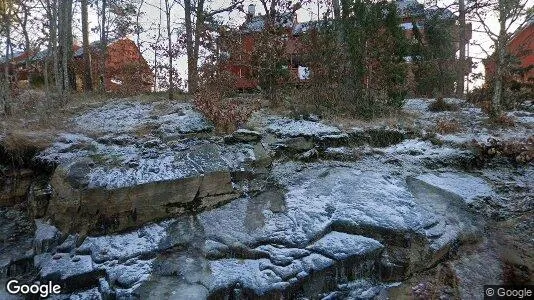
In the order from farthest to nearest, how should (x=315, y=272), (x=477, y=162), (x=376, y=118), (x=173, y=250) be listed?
(x=376, y=118) < (x=477, y=162) < (x=173, y=250) < (x=315, y=272)

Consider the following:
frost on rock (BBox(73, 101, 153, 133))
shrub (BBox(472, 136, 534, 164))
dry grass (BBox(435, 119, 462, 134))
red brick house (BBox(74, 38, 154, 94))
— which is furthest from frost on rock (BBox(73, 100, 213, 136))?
shrub (BBox(472, 136, 534, 164))

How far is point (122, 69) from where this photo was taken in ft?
48.2

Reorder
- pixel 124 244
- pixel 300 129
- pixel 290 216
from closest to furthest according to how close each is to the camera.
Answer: pixel 124 244 → pixel 290 216 → pixel 300 129

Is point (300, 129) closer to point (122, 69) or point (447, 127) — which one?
point (447, 127)

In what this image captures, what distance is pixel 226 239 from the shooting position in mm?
4844

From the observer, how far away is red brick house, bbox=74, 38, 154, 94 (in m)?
13.5

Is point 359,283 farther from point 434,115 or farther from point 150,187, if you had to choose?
point 434,115

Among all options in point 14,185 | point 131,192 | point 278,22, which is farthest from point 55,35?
point 131,192

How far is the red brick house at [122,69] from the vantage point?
44.4 feet

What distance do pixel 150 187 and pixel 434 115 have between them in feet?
25.2

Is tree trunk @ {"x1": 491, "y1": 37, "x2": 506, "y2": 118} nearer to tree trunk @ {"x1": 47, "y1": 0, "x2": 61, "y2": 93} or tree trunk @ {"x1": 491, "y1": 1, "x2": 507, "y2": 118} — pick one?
tree trunk @ {"x1": 491, "y1": 1, "x2": 507, "y2": 118}

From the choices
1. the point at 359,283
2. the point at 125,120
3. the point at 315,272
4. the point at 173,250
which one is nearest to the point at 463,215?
the point at 359,283

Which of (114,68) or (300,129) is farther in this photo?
(114,68)

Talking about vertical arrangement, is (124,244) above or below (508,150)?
below
